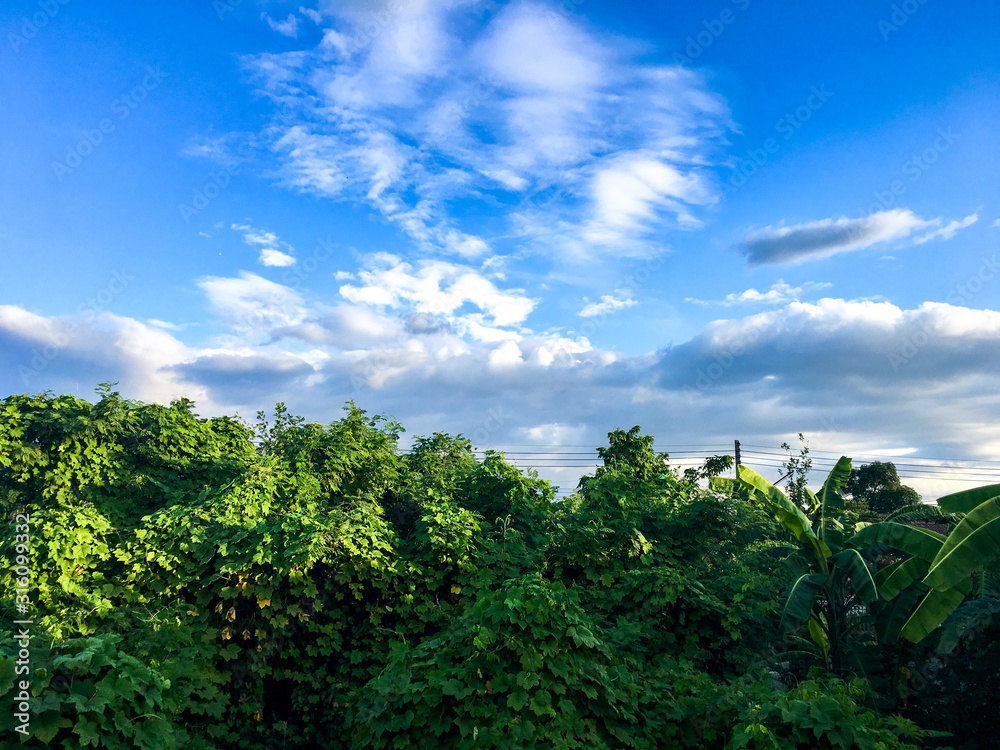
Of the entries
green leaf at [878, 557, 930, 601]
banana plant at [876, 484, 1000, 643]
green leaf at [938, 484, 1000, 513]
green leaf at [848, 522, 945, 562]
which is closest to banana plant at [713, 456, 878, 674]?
green leaf at [878, 557, 930, 601]

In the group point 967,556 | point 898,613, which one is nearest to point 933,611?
point 967,556

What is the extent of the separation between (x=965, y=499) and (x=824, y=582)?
2.95 meters

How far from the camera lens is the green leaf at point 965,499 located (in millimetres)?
10405

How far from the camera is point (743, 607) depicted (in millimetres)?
9320

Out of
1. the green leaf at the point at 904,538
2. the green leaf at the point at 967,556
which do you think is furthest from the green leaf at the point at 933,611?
the green leaf at the point at 904,538

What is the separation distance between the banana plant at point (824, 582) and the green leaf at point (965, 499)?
1738 mm

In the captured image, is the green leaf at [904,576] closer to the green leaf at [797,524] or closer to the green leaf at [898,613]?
the green leaf at [898,613]

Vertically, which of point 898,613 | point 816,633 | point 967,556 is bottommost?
point 816,633

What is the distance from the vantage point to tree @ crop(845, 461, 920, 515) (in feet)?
102

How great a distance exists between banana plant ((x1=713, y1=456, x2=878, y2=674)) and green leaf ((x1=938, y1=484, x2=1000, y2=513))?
1.74 meters

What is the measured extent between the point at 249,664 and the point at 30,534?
3.57 m

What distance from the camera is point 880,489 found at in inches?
1291

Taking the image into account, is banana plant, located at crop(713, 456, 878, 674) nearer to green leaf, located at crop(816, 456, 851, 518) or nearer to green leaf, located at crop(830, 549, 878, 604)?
green leaf, located at crop(830, 549, 878, 604)

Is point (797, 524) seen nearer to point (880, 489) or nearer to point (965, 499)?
point (965, 499)
